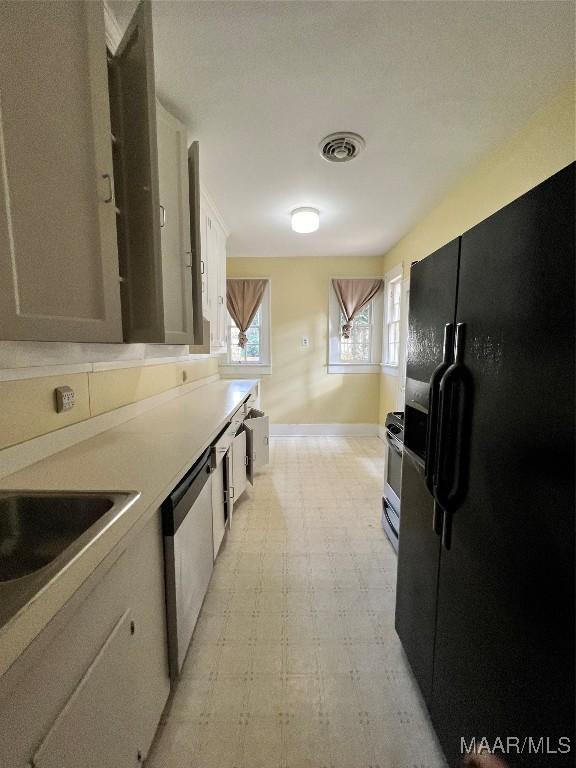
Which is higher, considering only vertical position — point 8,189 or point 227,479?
point 8,189

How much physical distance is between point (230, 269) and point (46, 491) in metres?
4.19

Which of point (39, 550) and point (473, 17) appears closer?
point (39, 550)

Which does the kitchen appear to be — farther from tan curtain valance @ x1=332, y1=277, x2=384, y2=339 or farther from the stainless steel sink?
tan curtain valance @ x1=332, y1=277, x2=384, y2=339

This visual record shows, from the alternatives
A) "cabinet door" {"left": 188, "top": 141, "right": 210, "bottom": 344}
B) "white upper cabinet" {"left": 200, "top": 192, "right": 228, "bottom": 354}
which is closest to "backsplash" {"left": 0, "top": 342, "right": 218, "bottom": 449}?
"cabinet door" {"left": 188, "top": 141, "right": 210, "bottom": 344}

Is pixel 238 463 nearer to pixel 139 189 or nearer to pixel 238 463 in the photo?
pixel 238 463

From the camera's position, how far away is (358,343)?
479cm

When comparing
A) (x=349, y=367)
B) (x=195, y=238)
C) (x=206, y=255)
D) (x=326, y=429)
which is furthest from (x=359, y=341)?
(x=195, y=238)

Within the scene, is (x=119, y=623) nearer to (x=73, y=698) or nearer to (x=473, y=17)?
(x=73, y=698)

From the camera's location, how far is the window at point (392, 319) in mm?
4105

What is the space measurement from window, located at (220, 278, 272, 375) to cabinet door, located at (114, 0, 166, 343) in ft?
11.1

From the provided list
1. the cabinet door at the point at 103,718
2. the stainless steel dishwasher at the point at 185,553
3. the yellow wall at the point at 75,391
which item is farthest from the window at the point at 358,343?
the cabinet door at the point at 103,718

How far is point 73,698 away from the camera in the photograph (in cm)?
59

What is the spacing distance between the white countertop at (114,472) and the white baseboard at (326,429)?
9.23 ft

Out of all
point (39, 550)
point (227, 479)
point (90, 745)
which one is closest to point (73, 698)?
point (90, 745)
